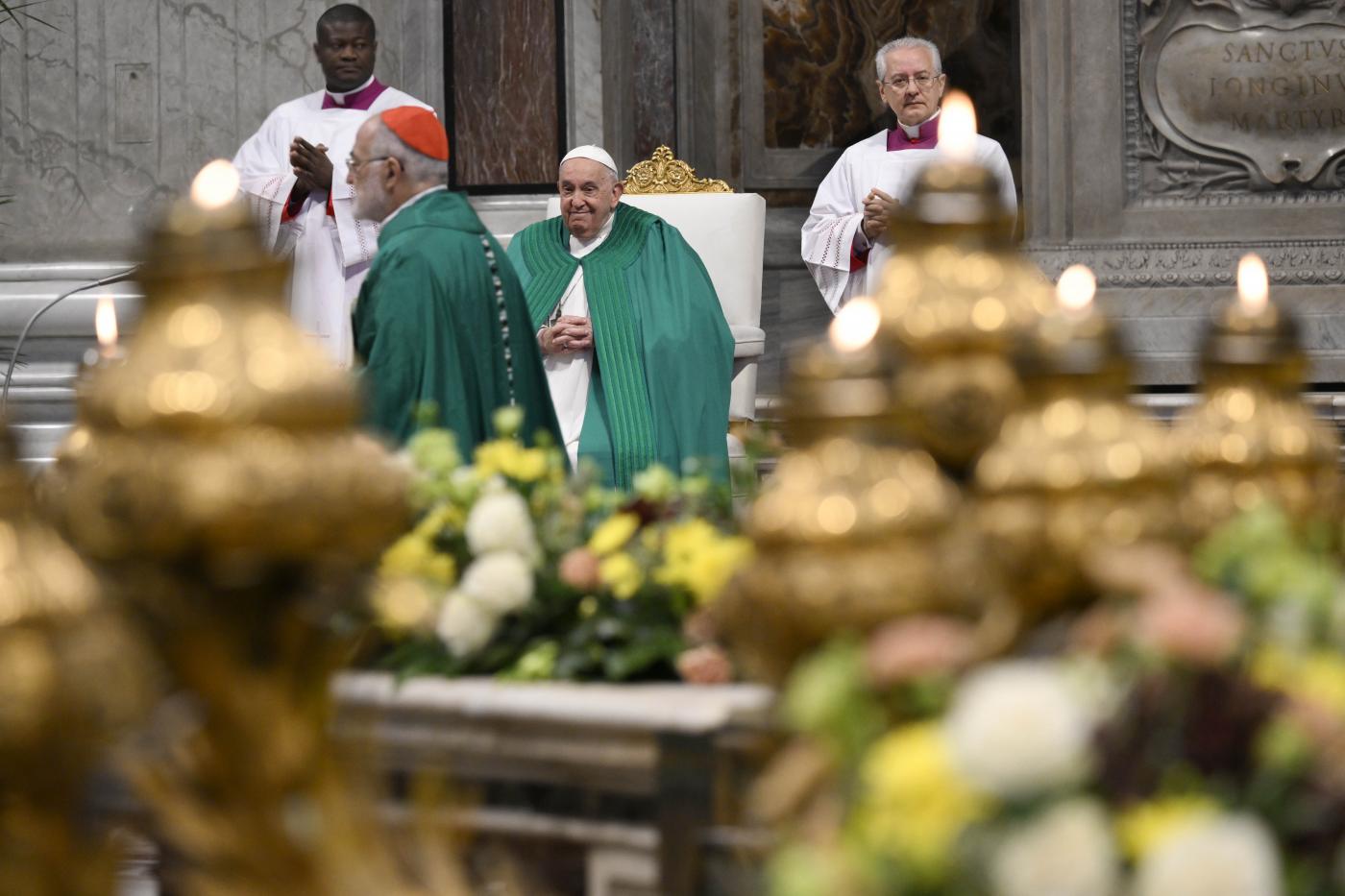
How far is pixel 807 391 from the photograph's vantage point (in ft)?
5.00

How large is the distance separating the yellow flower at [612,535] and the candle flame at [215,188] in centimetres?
74

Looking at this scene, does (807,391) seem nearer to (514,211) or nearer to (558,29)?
(514,211)

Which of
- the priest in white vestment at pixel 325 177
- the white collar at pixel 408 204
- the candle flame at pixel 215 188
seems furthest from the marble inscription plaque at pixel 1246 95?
the candle flame at pixel 215 188

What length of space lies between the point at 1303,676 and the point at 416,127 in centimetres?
374

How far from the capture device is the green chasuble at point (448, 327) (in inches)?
189

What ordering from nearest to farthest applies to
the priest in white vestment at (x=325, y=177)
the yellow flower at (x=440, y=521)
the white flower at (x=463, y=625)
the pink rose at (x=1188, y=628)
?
the pink rose at (x=1188, y=628) < the white flower at (x=463, y=625) < the yellow flower at (x=440, y=521) < the priest in white vestment at (x=325, y=177)

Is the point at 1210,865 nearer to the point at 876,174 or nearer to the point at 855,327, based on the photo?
the point at 855,327

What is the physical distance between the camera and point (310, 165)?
7.01m

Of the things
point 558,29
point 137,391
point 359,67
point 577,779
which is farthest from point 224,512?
point 558,29

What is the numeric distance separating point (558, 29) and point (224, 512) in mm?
7542

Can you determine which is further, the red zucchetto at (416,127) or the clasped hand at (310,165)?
the clasped hand at (310,165)

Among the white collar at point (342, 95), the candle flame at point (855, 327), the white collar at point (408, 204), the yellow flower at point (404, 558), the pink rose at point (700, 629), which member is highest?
the white collar at point (342, 95)

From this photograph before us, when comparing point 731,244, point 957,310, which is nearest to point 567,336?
point 731,244

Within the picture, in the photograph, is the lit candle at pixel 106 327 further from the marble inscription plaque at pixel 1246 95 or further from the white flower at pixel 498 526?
the marble inscription plaque at pixel 1246 95
